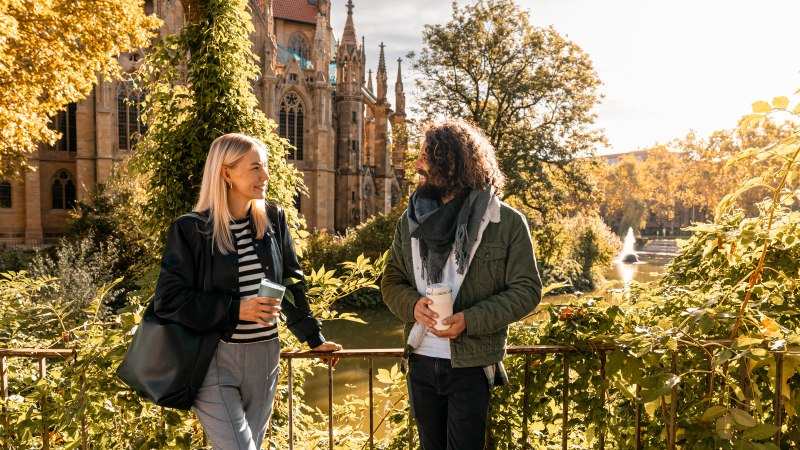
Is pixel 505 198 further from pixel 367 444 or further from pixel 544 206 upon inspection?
pixel 367 444

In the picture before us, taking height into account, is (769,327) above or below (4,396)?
above

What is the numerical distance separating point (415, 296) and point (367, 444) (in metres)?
1.61

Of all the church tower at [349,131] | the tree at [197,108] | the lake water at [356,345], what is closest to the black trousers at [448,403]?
the tree at [197,108]

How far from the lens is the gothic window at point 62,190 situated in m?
30.2

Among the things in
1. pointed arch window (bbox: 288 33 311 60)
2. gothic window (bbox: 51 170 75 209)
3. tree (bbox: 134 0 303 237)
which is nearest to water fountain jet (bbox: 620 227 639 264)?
pointed arch window (bbox: 288 33 311 60)

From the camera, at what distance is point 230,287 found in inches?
94.7

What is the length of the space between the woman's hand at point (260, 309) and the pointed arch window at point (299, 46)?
43.4m

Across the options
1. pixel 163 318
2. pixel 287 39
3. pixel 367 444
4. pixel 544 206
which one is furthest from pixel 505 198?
pixel 287 39

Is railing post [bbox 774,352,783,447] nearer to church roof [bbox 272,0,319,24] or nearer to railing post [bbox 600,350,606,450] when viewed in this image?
railing post [bbox 600,350,606,450]

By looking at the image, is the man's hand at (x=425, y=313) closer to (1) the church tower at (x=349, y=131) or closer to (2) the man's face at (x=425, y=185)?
(2) the man's face at (x=425, y=185)

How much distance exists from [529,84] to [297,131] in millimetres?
17808

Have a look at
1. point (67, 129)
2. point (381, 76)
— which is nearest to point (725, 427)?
point (67, 129)

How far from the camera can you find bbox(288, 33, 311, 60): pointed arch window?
43188 millimetres

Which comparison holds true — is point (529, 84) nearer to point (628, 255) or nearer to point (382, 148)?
point (382, 148)
